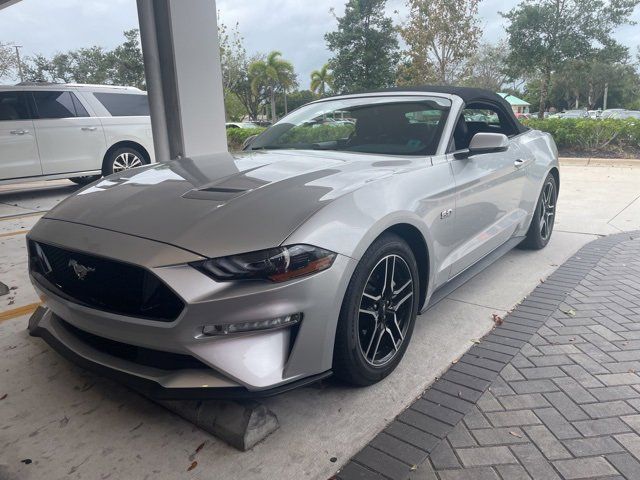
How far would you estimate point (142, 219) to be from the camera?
7.29ft

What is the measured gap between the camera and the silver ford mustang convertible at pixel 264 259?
194cm

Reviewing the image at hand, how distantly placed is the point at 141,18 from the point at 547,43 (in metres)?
22.1

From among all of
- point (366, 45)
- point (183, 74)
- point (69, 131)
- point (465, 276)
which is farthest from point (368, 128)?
point (366, 45)

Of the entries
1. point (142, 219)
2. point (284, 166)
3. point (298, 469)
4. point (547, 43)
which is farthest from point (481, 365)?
point (547, 43)

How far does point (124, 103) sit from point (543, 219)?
7593 millimetres

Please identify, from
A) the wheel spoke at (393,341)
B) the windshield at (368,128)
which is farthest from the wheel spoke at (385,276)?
the windshield at (368,128)

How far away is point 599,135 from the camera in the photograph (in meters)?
13.7

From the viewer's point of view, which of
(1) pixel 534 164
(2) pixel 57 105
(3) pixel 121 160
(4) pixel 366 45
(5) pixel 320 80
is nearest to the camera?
(1) pixel 534 164

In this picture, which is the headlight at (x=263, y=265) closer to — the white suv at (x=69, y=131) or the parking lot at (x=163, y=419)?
the parking lot at (x=163, y=419)

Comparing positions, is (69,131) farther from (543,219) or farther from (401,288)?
(401,288)

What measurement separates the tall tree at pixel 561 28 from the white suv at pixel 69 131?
1924cm

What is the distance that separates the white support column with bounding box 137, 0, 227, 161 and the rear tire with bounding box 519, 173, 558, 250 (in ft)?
11.5

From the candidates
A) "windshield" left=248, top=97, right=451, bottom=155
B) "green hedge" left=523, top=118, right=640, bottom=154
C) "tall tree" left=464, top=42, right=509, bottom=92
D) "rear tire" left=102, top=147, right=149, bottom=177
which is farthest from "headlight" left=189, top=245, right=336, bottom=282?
"tall tree" left=464, top=42, right=509, bottom=92

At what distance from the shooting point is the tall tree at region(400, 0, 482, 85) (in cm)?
2073
